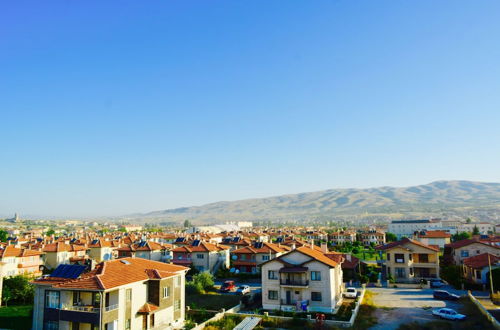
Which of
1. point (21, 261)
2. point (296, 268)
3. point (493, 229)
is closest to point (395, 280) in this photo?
point (296, 268)

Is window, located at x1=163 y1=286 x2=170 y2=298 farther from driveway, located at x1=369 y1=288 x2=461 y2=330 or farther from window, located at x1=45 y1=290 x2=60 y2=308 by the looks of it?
driveway, located at x1=369 y1=288 x2=461 y2=330

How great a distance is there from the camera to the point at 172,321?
106ft

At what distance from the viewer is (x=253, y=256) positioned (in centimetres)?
6131

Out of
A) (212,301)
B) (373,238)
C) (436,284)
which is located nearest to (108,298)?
(212,301)

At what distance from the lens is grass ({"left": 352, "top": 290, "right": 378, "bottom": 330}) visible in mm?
31731

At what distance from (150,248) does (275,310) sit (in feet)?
104

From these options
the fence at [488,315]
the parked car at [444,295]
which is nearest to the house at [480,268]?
the parked car at [444,295]

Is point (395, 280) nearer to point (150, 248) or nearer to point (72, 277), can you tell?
point (150, 248)

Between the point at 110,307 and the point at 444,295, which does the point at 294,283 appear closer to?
the point at 444,295

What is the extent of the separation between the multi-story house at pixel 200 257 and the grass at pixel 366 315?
26054 mm

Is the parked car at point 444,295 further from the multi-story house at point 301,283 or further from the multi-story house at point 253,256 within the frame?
the multi-story house at point 253,256

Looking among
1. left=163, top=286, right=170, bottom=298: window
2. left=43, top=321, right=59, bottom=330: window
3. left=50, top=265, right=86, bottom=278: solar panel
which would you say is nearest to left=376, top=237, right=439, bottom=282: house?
left=163, top=286, right=170, bottom=298: window

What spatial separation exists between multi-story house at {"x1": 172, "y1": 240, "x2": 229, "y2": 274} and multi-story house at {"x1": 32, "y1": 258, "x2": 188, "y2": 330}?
89.0 ft

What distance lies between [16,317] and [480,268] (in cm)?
5175
